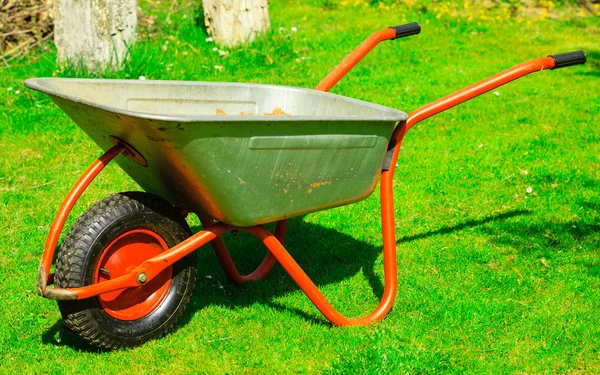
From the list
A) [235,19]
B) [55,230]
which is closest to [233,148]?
[55,230]

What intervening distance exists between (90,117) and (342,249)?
172cm

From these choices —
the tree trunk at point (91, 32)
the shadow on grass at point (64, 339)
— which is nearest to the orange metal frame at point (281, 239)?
the shadow on grass at point (64, 339)

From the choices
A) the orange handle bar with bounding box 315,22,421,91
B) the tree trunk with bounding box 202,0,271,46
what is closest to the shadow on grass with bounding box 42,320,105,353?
the orange handle bar with bounding box 315,22,421,91

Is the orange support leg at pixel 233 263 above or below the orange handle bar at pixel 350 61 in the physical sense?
below

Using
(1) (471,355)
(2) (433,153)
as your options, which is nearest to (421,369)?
(1) (471,355)

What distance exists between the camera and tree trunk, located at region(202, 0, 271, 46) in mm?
6906

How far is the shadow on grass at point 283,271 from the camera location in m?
3.38

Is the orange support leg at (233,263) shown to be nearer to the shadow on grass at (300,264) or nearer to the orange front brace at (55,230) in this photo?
the shadow on grass at (300,264)

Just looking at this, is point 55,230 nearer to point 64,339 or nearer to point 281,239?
point 64,339

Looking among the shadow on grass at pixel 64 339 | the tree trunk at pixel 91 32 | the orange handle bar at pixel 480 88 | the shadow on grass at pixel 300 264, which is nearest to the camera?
the shadow on grass at pixel 64 339

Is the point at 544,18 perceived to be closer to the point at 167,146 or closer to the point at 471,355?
the point at 471,355

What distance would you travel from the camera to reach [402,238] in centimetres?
418

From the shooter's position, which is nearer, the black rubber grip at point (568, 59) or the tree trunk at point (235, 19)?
the black rubber grip at point (568, 59)

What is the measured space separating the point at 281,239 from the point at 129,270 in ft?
2.97
